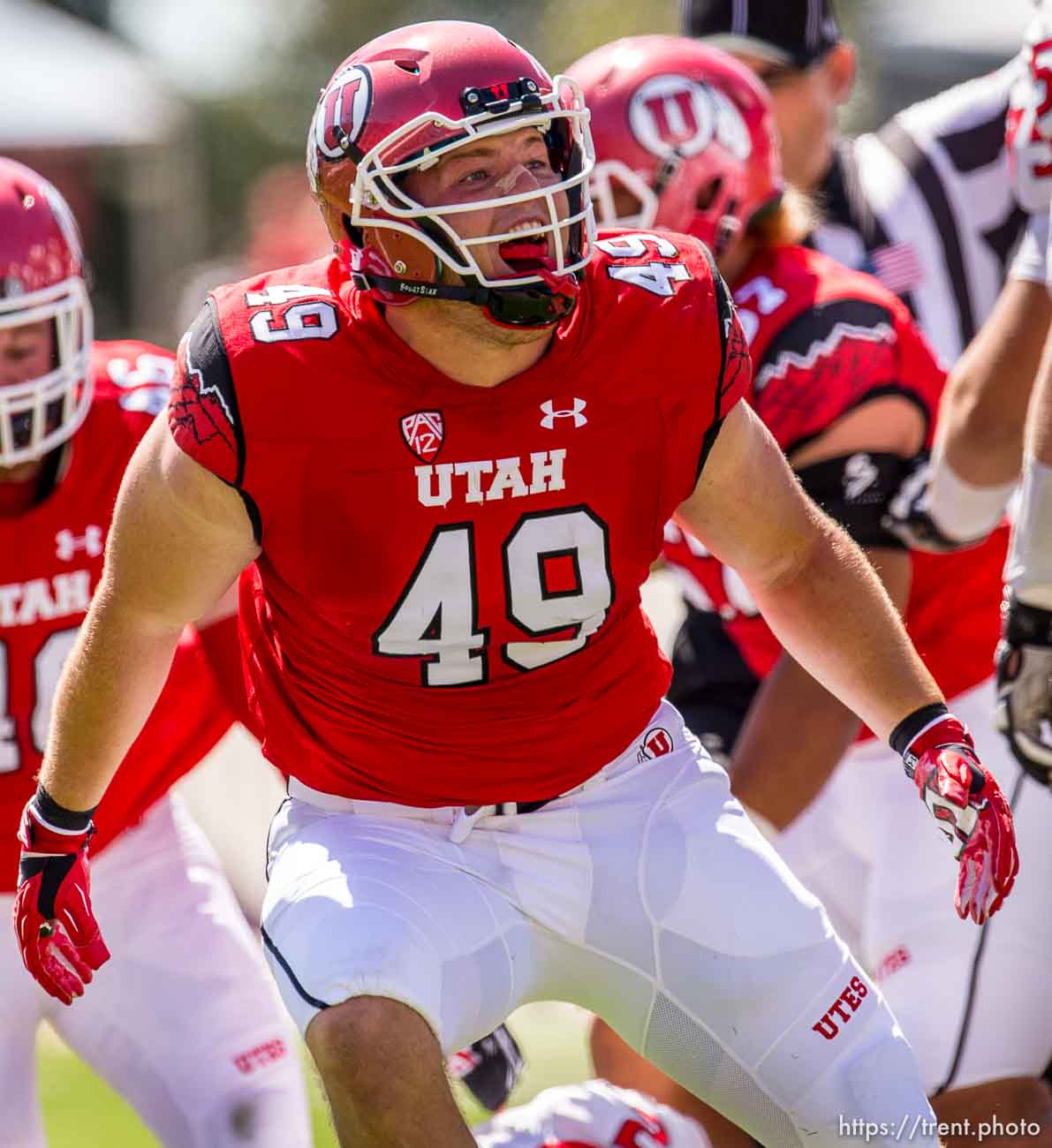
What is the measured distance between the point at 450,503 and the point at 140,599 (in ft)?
1.50

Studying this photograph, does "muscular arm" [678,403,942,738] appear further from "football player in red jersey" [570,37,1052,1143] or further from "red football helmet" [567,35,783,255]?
"red football helmet" [567,35,783,255]

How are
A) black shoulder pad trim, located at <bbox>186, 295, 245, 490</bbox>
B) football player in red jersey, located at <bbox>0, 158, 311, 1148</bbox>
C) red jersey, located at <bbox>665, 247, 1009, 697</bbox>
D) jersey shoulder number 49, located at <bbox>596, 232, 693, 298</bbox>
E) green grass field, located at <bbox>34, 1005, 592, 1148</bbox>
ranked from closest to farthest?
black shoulder pad trim, located at <bbox>186, 295, 245, 490</bbox>
jersey shoulder number 49, located at <bbox>596, 232, 693, 298</bbox>
football player in red jersey, located at <bbox>0, 158, 311, 1148</bbox>
red jersey, located at <bbox>665, 247, 1009, 697</bbox>
green grass field, located at <bbox>34, 1005, 592, 1148</bbox>

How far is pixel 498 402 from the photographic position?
294cm

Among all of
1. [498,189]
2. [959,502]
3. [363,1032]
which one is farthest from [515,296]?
[959,502]

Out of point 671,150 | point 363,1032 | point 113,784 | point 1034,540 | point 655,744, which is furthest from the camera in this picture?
point 671,150

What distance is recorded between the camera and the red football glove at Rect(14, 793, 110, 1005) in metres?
3.05

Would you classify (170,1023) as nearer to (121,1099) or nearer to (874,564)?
(874,564)

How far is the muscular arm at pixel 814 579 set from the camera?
10.2 feet

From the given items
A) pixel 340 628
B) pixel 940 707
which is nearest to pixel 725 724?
pixel 940 707

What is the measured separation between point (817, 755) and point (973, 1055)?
63cm

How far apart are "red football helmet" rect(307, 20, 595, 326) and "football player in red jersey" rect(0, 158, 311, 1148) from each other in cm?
99

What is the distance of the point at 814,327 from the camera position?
156 inches

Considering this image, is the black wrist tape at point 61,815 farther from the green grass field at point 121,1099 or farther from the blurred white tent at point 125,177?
the blurred white tent at point 125,177

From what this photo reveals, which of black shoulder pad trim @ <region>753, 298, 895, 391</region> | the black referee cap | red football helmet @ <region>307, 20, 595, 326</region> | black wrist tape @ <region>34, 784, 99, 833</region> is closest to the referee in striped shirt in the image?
the black referee cap
